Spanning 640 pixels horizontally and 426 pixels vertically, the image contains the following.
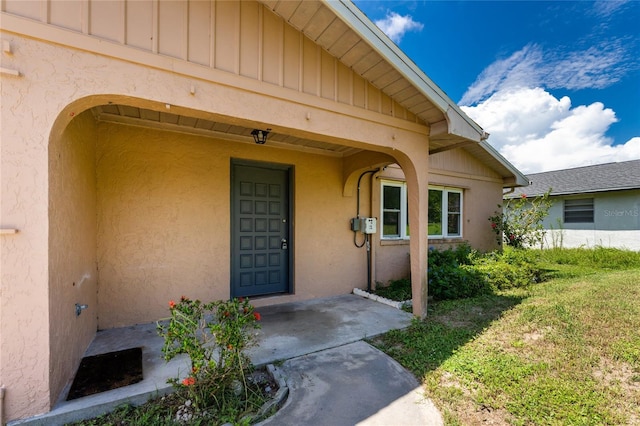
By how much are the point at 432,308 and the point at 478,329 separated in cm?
100

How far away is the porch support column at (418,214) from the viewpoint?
4.30m

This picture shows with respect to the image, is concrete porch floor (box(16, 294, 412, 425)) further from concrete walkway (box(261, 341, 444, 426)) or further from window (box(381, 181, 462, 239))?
window (box(381, 181, 462, 239))

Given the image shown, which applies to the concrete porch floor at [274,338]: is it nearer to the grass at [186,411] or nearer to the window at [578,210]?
the grass at [186,411]

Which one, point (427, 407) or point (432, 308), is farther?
point (432, 308)

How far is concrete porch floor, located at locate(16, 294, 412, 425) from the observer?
89.9 inches

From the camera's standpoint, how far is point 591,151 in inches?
837

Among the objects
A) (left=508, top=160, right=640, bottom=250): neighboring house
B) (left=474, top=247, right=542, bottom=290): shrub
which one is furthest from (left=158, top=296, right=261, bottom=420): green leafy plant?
(left=508, top=160, right=640, bottom=250): neighboring house

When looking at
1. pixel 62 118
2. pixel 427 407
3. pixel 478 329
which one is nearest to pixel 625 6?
pixel 478 329

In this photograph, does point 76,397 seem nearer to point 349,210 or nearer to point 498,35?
point 349,210

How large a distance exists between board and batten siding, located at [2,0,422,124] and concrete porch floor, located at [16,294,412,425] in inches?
121

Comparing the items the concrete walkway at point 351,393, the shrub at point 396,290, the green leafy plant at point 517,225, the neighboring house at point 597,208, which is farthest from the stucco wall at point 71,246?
the neighboring house at point 597,208

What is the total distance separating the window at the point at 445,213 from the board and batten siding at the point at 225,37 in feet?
16.1

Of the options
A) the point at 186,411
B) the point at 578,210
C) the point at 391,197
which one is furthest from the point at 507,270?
the point at 578,210

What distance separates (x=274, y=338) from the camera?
12.1 feet
